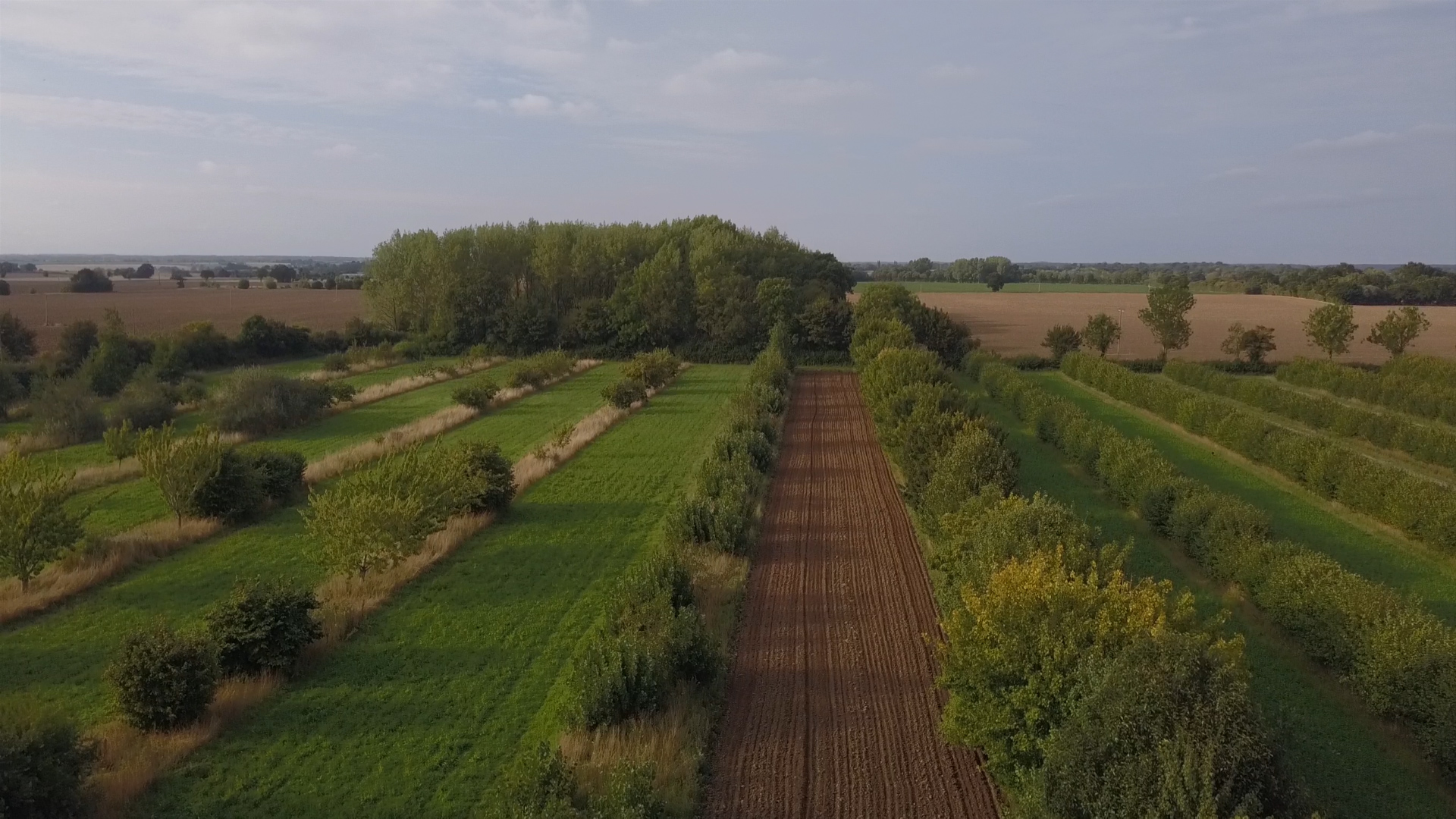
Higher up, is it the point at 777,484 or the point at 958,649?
the point at 958,649

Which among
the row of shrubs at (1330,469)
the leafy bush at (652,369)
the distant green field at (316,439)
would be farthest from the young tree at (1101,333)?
the distant green field at (316,439)

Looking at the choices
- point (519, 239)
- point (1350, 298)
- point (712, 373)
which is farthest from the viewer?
point (1350, 298)

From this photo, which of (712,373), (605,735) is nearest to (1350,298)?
(712,373)

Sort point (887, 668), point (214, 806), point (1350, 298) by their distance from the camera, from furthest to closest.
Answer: point (1350, 298), point (887, 668), point (214, 806)

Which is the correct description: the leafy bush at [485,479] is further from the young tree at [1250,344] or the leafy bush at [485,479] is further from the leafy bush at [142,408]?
the young tree at [1250,344]

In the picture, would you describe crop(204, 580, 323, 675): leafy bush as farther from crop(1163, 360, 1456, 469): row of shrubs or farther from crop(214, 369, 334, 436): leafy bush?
crop(1163, 360, 1456, 469): row of shrubs

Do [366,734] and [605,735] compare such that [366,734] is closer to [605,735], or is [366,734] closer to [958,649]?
[605,735]
